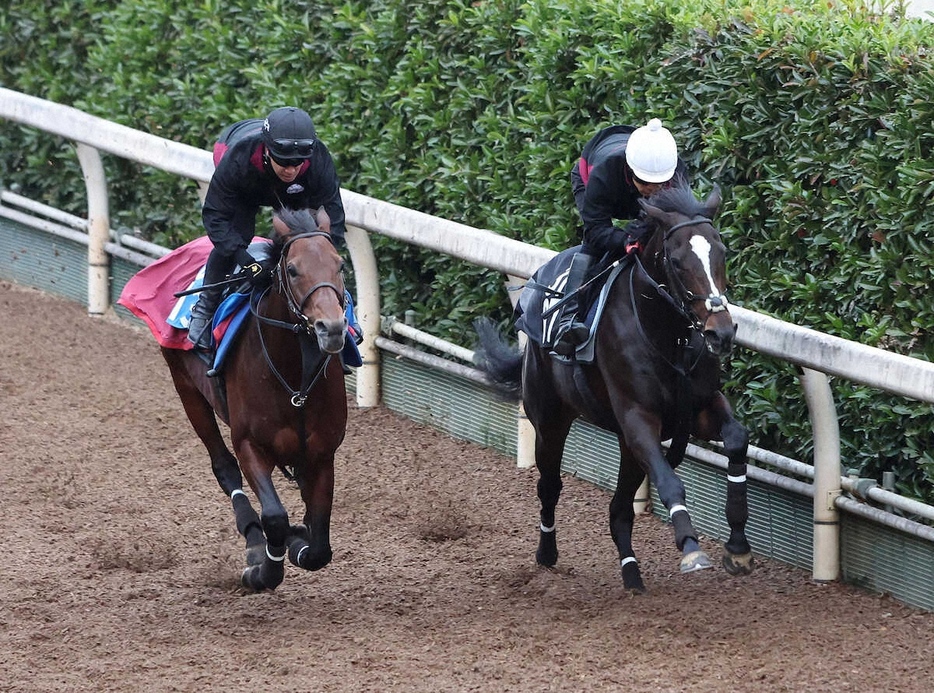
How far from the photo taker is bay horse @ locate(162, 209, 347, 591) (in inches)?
260

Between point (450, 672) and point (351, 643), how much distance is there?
0.56 metres

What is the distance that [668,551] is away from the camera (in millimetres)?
7805

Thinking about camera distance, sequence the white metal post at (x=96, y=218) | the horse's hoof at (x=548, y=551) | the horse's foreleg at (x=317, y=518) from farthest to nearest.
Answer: the white metal post at (x=96, y=218) → the horse's hoof at (x=548, y=551) → the horse's foreleg at (x=317, y=518)

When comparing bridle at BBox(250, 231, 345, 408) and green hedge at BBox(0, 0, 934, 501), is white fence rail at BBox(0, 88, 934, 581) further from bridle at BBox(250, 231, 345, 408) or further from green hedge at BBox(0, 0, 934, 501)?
bridle at BBox(250, 231, 345, 408)

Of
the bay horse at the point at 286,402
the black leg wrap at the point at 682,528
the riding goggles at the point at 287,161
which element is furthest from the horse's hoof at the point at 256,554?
the black leg wrap at the point at 682,528

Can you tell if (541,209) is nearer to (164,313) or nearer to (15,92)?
(164,313)

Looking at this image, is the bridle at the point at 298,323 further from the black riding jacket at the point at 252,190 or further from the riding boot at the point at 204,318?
the riding boot at the point at 204,318

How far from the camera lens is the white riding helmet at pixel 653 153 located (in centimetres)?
678

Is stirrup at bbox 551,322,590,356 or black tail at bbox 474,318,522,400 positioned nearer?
stirrup at bbox 551,322,590,356

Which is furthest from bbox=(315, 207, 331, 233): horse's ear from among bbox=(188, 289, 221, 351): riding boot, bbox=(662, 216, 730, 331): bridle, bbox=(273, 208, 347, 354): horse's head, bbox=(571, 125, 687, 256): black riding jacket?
bbox=(662, 216, 730, 331): bridle

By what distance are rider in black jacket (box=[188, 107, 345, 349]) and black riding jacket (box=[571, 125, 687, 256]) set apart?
106cm

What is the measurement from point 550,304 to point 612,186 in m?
0.70

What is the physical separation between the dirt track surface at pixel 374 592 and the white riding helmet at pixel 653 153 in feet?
5.84

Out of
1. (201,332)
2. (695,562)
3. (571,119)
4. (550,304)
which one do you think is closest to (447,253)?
(571,119)
